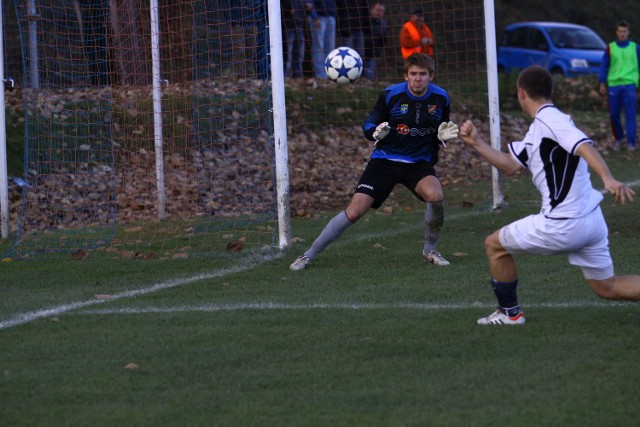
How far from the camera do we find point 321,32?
53.8ft

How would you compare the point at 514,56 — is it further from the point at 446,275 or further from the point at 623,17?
the point at 446,275

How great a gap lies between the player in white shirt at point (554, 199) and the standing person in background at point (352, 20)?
10179 mm

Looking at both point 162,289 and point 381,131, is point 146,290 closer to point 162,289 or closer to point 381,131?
point 162,289

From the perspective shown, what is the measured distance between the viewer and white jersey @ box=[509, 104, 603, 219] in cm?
559

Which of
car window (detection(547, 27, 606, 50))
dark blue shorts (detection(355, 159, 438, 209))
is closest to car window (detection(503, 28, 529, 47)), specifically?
car window (detection(547, 27, 606, 50))

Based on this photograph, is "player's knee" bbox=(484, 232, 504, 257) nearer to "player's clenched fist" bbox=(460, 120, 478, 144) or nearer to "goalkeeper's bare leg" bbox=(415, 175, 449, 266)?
"player's clenched fist" bbox=(460, 120, 478, 144)

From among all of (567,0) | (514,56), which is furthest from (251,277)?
(567,0)

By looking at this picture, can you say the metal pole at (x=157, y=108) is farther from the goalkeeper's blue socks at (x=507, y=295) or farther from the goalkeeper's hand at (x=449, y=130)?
the goalkeeper's blue socks at (x=507, y=295)

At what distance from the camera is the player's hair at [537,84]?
18.8ft

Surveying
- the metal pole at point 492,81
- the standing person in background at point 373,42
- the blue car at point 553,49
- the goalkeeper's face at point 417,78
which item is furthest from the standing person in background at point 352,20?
the blue car at point 553,49

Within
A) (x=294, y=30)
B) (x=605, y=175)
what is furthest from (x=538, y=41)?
(x=605, y=175)

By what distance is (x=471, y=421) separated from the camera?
4.34 m

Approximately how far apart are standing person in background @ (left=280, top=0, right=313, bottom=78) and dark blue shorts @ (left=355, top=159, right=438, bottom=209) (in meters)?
7.92

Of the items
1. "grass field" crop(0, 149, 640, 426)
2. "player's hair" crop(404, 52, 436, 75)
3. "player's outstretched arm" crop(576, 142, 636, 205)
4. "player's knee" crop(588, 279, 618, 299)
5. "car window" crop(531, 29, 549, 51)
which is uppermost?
"car window" crop(531, 29, 549, 51)
